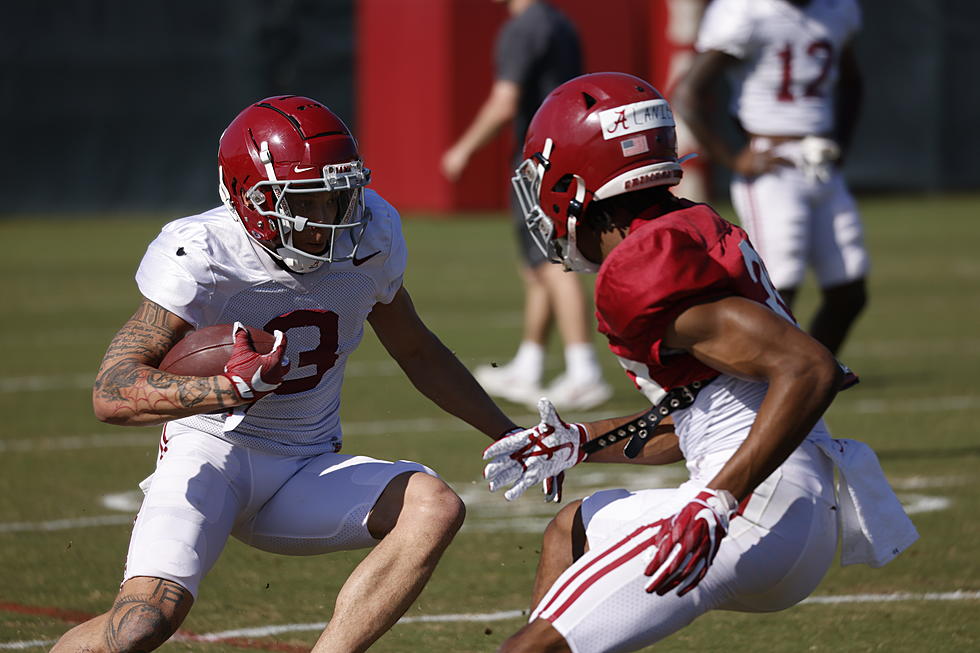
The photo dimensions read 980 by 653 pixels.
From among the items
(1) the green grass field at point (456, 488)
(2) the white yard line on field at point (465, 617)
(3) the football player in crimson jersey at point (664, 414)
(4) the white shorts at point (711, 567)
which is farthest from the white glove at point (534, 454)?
(2) the white yard line on field at point (465, 617)

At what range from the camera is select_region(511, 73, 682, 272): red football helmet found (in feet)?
11.5

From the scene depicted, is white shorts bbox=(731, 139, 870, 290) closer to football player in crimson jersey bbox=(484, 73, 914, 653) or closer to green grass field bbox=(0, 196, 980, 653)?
green grass field bbox=(0, 196, 980, 653)

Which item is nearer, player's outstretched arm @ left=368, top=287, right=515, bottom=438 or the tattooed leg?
the tattooed leg

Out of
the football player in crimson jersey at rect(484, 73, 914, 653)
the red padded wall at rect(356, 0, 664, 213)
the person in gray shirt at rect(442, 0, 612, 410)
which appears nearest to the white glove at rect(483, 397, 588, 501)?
the football player in crimson jersey at rect(484, 73, 914, 653)

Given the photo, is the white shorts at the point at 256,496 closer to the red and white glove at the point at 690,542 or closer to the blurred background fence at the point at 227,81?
the red and white glove at the point at 690,542

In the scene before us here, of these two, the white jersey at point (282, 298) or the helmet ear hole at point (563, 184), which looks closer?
the helmet ear hole at point (563, 184)

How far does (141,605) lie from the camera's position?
3.47 meters

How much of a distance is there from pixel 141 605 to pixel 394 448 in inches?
144

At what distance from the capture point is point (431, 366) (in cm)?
430

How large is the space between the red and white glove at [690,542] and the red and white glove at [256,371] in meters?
A: 0.94

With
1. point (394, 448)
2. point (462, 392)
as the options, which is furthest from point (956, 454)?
point (462, 392)

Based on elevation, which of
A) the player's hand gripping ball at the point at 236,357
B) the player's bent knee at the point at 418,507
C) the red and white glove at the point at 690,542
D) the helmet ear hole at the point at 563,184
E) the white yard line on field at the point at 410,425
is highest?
the helmet ear hole at the point at 563,184

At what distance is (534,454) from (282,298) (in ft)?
2.86

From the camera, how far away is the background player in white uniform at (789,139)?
22.3 ft
